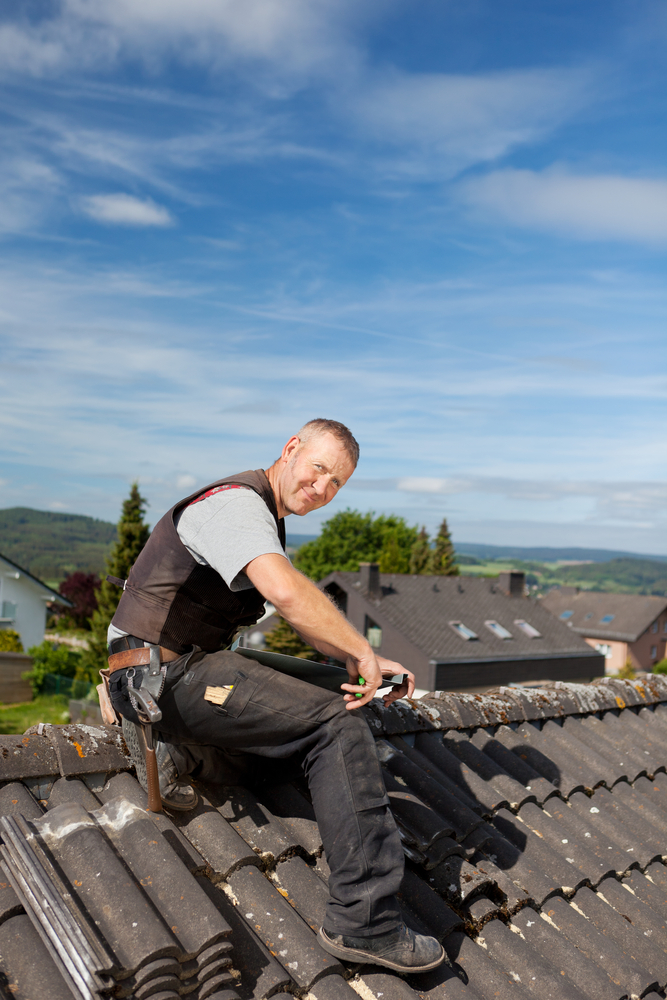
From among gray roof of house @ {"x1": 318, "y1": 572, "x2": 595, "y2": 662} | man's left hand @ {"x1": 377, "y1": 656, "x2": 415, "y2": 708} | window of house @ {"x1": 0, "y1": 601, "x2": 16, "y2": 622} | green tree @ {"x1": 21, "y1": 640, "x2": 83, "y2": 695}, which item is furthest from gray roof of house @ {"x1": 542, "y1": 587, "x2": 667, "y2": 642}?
man's left hand @ {"x1": 377, "y1": 656, "x2": 415, "y2": 708}

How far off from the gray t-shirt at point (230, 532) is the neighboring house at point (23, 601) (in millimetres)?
41576

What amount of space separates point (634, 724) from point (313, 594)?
3.73 metres

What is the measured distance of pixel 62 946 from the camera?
2.01 meters

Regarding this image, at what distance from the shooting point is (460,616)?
38375 mm

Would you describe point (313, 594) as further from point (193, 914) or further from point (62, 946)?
point (62, 946)

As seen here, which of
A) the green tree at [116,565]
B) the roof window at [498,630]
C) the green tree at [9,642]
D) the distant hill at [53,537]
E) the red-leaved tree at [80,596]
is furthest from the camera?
the distant hill at [53,537]

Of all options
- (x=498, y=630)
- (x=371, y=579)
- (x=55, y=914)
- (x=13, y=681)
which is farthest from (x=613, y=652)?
(x=55, y=914)

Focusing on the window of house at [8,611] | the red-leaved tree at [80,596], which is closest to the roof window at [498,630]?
the window of house at [8,611]

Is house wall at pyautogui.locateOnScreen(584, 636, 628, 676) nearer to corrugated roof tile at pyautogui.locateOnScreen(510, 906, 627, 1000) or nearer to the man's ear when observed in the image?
corrugated roof tile at pyautogui.locateOnScreen(510, 906, 627, 1000)

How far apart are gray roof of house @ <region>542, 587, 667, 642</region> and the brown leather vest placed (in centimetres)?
6050

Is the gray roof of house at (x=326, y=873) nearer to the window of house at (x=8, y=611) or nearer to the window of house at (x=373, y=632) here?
the window of house at (x=373, y=632)

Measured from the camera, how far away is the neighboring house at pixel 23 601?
40.8 meters

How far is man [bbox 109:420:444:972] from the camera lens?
2342 mm

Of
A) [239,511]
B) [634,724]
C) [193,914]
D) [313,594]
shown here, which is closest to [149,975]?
[193,914]
